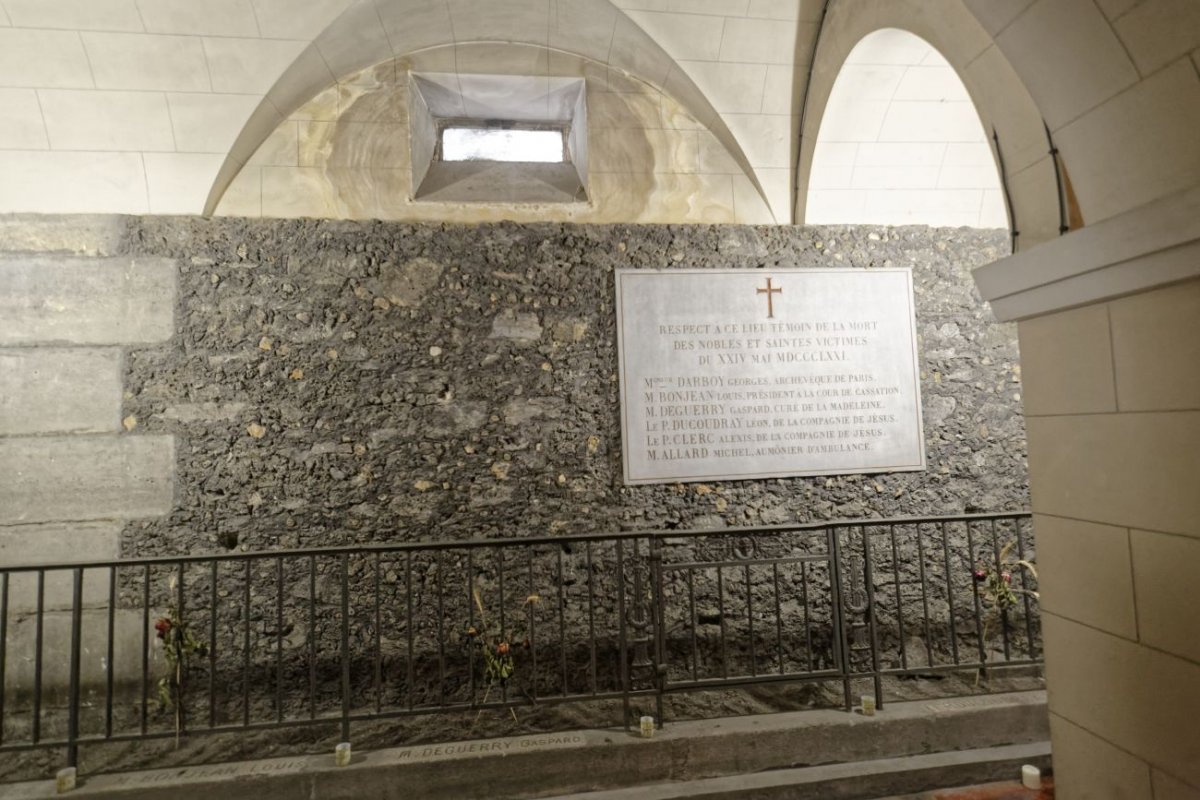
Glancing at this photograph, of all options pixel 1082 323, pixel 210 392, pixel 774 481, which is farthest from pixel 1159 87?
pixel 210 392

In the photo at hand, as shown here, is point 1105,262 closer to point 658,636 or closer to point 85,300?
point 658,636

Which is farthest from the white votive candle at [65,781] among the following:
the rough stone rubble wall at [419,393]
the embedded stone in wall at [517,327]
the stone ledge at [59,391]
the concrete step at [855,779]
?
the embedded stone in wall at [517,327]

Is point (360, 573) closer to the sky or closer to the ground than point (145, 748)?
closer to the sky

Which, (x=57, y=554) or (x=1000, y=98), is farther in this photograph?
(x=57, y=554)

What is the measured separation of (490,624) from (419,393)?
55.4 inches

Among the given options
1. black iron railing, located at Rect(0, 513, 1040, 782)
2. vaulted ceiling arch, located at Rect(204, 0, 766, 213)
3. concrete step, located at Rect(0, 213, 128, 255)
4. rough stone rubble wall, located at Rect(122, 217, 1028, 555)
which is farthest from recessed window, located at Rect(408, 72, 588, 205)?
black iron railing, located at Rect(0, 513, 1040, 782)

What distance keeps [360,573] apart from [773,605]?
2.48m

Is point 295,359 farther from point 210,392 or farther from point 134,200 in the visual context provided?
point 134,200

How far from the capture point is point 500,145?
4539mm

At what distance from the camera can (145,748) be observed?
2.99 meters

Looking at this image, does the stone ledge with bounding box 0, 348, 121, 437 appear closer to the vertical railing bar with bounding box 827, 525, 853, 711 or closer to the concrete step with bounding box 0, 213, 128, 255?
the concrete step with bounding box 0, 213, 128, 255

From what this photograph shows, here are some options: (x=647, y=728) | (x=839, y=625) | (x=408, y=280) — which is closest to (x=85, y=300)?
(x=408, y=280)

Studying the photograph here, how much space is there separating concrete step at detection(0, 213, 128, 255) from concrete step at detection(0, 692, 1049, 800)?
2.71 m

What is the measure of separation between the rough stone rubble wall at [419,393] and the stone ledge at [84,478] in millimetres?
99
